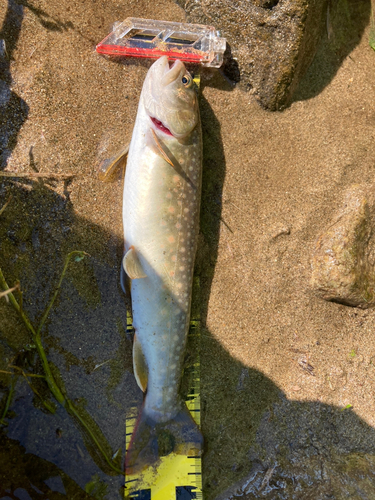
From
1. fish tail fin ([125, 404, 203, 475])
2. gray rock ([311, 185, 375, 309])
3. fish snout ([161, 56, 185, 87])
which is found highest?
fish snout ([161, 56, 185, 87])

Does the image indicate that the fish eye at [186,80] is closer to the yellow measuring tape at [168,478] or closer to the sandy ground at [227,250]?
the sandy ground at [227,250]

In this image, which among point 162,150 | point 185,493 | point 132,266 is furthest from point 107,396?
point 162,150

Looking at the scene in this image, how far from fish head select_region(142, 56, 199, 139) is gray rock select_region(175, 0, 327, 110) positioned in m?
0.78

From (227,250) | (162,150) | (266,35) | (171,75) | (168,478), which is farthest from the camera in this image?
(227,250)

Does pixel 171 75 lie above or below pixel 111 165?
above

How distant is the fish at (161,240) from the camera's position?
2.92 meters

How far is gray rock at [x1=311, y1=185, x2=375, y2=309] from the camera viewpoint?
3.33 meters

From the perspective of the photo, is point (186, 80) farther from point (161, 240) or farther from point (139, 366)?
point (139, 366)

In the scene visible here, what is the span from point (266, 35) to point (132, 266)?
248cm

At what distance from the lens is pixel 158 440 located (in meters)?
3.05

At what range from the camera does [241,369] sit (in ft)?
11.0

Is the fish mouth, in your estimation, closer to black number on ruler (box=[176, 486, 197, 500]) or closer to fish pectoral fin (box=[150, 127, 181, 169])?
fish pectoral fin (box=[150, 127, 181, 169])

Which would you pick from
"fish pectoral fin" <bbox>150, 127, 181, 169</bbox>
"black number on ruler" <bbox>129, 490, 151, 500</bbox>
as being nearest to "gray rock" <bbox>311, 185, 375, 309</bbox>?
"fish pectoral fin" <bbox>150, 127, 181, 169</bbox>

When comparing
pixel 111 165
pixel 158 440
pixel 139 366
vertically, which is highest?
pixel 111 165
